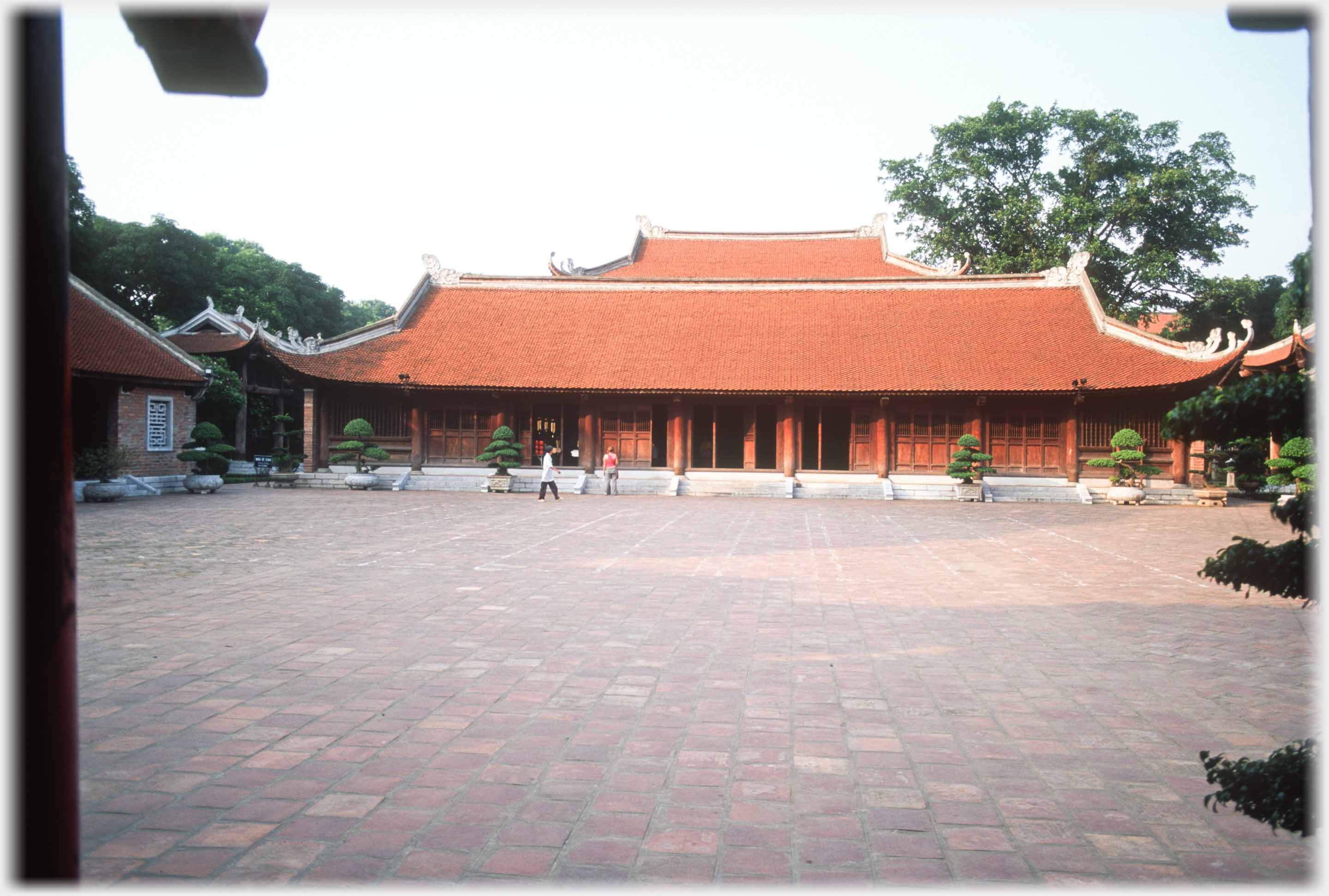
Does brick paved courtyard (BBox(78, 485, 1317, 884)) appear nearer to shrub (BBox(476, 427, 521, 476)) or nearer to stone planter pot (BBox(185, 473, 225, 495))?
stone planter pot (BBox(185, 473, 225, 495))

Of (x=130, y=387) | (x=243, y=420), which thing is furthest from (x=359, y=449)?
(x=243, y=420)

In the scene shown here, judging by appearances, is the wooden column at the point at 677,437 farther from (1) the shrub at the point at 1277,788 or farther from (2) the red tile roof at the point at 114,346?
(1) the shrub at the point at 1277,788

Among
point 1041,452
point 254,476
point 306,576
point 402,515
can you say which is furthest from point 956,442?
point 254,476

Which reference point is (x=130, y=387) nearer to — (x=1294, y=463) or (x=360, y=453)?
(x=360, y=453)

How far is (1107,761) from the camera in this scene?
400 centimetres

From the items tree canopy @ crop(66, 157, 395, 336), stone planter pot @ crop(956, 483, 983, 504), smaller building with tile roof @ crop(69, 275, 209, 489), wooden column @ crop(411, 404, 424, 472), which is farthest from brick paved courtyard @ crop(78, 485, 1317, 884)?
tree canopy @ crop(66, 157, 395, 336)

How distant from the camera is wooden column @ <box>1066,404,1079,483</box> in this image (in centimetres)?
2362

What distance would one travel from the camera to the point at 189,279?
41.0 metres

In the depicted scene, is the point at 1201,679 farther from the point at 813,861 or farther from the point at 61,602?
the point at 61,602

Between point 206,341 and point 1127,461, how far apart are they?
3321 centimetres

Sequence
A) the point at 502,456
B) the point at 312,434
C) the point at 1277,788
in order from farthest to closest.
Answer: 1. the point at 312,434
2. the point at 502,456
3. the point at 1277,788

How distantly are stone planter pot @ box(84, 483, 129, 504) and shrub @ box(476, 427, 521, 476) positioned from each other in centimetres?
858

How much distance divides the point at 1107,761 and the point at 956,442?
21.3m

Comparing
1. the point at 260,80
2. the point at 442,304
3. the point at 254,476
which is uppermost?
the point at 442,304
